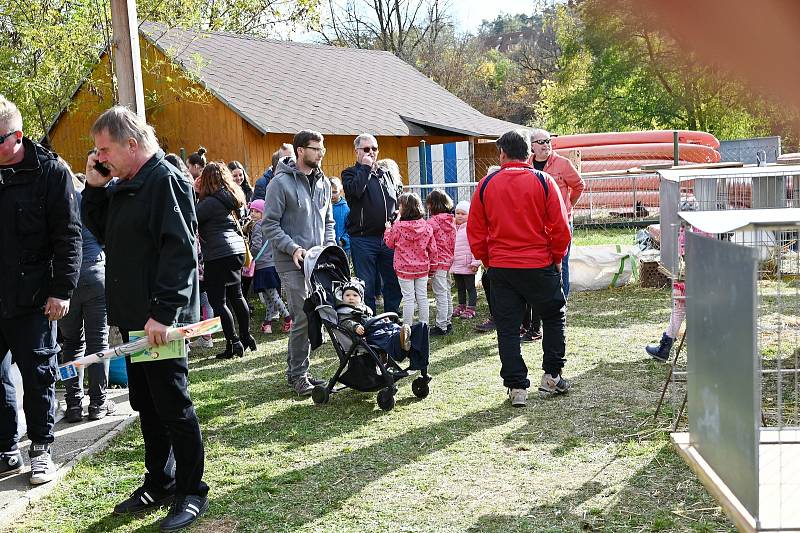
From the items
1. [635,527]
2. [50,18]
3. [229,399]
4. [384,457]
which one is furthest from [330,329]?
[50,18]

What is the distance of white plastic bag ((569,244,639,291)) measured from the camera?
37.0 ft

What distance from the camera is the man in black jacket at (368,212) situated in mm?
7957

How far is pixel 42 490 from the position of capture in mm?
4562

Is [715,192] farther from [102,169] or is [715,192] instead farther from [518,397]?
[102,169]

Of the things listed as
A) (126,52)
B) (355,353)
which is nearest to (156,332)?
(355,353)

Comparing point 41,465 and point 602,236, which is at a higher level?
point 602,236

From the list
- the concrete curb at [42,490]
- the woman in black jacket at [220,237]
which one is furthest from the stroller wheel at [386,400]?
the woman in black jacket at [220,237]

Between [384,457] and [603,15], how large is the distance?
451cm

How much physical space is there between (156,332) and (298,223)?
2.84 meters

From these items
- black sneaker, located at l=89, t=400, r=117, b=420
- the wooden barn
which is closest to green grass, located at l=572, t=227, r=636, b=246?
the wooden barn

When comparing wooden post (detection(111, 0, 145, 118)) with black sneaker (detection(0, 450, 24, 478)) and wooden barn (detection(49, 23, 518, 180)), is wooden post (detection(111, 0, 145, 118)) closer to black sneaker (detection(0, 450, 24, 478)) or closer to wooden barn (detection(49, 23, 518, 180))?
black sneaker (detection(0, 450, 24, 478))

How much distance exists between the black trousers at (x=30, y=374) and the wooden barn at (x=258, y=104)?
12.4m

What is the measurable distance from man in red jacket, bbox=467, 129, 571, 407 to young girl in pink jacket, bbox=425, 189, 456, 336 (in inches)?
111

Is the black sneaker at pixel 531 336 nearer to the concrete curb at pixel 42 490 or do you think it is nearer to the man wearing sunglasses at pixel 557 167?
the man wearing sunglasses at pixel 557 167
